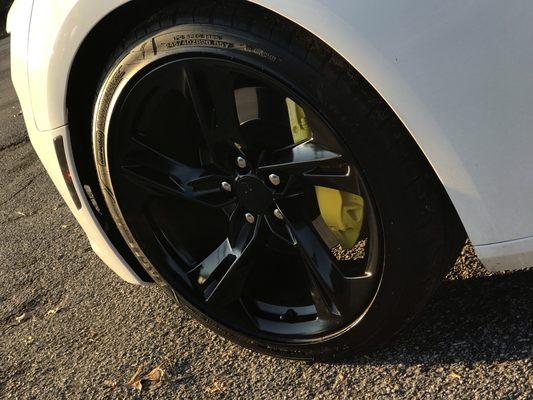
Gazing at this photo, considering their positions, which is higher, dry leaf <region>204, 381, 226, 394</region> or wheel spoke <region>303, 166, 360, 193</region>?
wheel spoke <region>303, 166, 360, 193</region>

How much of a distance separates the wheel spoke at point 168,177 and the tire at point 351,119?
12 cm

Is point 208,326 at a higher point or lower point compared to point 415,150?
lower

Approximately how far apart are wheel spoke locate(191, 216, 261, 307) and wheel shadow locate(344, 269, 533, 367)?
44 cm

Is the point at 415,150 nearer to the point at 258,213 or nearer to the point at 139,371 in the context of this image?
the point at 258,213

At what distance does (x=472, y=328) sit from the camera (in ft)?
6.90

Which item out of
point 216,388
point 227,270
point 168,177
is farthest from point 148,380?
point 168,177

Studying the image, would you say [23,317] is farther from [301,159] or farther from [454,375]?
[454,375]

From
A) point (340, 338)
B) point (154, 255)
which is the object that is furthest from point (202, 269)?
point (340, 338)

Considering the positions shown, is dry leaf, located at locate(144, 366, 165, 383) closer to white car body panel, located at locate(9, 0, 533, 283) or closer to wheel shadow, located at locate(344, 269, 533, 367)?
wheel shadow, located at locate(344, 269, 533, 367)

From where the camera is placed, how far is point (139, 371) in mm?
2400

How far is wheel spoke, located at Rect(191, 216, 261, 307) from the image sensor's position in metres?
2.12

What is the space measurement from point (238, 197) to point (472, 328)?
840 mm

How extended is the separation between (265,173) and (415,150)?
48 cm

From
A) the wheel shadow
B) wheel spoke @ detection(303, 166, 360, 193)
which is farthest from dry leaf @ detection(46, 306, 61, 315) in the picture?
wheel spoke @ detection(303, 166, 360, 193)
